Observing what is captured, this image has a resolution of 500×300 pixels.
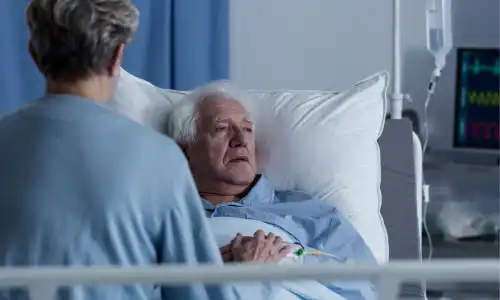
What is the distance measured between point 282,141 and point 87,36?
Result: 3.41 ft

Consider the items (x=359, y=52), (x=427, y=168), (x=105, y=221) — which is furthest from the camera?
(x=359, y=52)

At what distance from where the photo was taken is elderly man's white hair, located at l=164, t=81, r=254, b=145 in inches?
81.0

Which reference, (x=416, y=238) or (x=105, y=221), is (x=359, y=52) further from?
(x=105, y=221)

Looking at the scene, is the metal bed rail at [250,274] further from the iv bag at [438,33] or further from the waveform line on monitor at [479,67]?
the waveform line on monitor at [479,67]

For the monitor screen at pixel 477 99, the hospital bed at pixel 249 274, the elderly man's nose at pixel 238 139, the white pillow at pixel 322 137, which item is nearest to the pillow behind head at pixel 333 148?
the white pillow at pixel 322 137

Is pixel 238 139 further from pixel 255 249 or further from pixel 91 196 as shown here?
pixel 91 196

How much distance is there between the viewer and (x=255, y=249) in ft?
5.47

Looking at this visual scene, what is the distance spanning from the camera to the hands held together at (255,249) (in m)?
1.66

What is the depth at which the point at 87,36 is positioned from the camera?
3.65 feet

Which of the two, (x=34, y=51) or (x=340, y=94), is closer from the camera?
(x=34, y=51)

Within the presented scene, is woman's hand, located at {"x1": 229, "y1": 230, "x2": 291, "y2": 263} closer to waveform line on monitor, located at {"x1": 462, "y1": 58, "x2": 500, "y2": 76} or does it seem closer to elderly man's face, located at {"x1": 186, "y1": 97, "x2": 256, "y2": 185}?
Answer: elderly man's face, located at {"x1": 186, "y1": 97, "x2": 256, "y2": 185}

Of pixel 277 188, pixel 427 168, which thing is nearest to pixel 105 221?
pixel 277 188

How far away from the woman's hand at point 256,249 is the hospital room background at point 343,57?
1.03 meters

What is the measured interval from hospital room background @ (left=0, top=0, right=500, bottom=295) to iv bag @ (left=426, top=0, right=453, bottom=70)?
0.62 ft
